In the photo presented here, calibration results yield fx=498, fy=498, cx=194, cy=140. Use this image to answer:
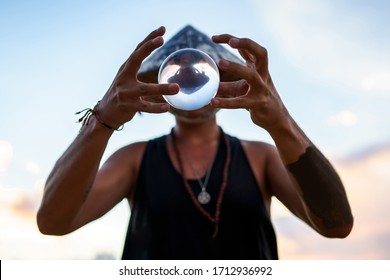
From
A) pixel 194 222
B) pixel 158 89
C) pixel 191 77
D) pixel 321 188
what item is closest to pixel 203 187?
pixel 194 222

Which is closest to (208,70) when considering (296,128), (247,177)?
(296,128)

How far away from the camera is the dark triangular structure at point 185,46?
4.00 meters

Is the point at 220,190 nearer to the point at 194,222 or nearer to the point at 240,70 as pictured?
the point at 194,222

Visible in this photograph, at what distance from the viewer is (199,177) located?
150 inches

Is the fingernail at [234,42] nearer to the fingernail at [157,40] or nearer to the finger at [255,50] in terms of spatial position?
the finger at [255,50]

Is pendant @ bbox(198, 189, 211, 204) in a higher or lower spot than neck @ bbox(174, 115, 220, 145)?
lower

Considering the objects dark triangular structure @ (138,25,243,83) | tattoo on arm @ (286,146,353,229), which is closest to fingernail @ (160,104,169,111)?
tattoo on arm @ (286,146,353,229)

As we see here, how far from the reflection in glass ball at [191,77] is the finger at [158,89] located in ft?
0.70

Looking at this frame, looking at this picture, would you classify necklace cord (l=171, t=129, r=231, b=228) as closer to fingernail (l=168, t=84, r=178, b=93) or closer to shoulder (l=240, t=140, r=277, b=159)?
shoulder (l=240, t=140, r=277, b=159)

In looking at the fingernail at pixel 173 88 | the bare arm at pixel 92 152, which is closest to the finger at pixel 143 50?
the bare arm at pixel 92 152

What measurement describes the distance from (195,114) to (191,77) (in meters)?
1.26

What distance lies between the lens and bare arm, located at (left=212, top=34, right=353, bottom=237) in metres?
2.47

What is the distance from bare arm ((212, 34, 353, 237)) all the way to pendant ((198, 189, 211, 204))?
2.67 feet

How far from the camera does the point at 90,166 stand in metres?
2.82
